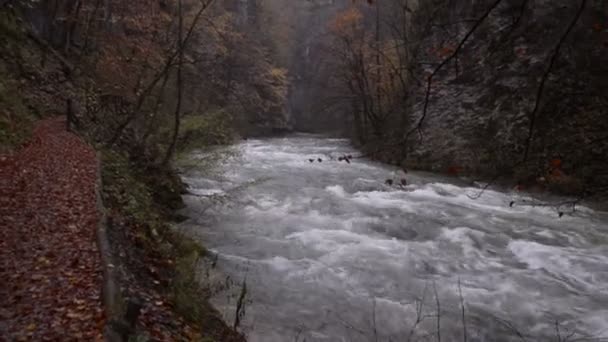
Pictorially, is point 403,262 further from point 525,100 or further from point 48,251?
point 525,100

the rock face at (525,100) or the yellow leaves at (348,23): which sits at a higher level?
the yellow leaves at (348,23)

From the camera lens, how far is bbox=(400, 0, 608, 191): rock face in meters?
13.8

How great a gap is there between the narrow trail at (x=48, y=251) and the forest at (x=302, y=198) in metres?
0.03

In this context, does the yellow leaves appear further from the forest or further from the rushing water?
the rushing water

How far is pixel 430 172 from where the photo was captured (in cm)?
1817

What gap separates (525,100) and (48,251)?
52.8 ft

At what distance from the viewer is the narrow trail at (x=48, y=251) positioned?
152 inches

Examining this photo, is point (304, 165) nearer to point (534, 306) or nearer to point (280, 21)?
point (534, 306)

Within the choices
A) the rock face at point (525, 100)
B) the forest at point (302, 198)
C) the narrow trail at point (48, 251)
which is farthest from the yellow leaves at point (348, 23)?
the narrow trail at point (48, 251)

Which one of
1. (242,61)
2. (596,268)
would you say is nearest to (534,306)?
(596,268)

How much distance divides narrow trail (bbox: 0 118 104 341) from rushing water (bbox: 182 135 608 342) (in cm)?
219

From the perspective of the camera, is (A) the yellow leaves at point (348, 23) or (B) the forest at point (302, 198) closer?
(B) the forest at point (302, 198)

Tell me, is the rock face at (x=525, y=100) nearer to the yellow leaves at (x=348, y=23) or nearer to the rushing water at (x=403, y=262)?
the rushing water at (x=403, y=262)

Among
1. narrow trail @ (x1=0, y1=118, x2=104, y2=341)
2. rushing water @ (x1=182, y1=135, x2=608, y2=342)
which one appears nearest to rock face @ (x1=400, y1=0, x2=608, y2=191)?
rushing water @ (x1=182, y1=135, x2=608, y2=342)
